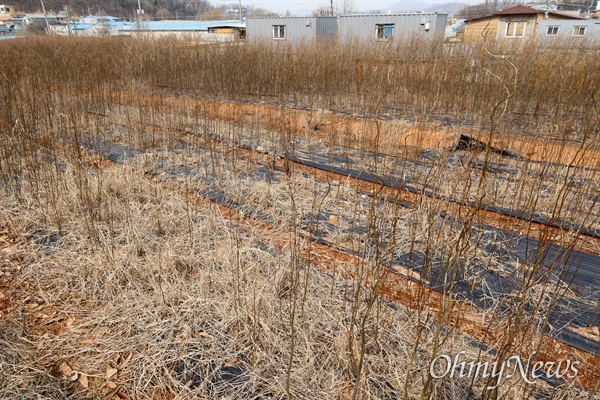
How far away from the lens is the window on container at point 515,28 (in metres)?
23.4

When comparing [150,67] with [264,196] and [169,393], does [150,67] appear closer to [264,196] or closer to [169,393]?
[264,196]

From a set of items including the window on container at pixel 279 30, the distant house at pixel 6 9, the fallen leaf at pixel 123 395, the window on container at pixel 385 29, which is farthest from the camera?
the distant house at pixel 6 9

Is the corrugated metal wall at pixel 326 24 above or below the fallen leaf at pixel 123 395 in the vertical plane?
above

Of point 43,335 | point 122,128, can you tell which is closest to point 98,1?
point 122,128

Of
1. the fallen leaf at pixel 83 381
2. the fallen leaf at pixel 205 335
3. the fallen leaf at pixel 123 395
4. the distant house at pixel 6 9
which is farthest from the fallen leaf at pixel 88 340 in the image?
the distant house at pixel 6 9

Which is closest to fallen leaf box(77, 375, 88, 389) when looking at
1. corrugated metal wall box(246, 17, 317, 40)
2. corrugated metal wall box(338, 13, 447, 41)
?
corrugated metal wall box(338, 13, 447, 41)

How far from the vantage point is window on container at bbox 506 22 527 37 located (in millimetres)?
23441

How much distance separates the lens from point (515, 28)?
23.8 metres

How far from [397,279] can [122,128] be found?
14.6 ft

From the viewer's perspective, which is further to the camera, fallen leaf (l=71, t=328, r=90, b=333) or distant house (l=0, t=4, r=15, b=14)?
distant house (l=0, t=4, r=15, b=14)

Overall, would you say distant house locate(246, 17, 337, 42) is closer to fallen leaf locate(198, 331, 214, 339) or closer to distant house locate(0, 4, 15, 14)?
fallen leaf locate(198, 331, 214, 339)

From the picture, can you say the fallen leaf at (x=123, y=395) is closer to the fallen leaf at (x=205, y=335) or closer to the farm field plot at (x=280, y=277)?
the farm field plot at (x=280, y=277)

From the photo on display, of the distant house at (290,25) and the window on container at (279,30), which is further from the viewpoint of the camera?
the window on container at (279,30)

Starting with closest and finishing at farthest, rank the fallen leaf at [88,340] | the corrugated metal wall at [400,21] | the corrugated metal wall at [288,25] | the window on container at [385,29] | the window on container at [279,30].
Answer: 1. the fallen leaf at [88,340]
2. the corrugated metal wall at [400,21]
3. the window on container at [385,29]
4. the corrugated metal wall at [288,25]
5. the window on container at [279,30]
